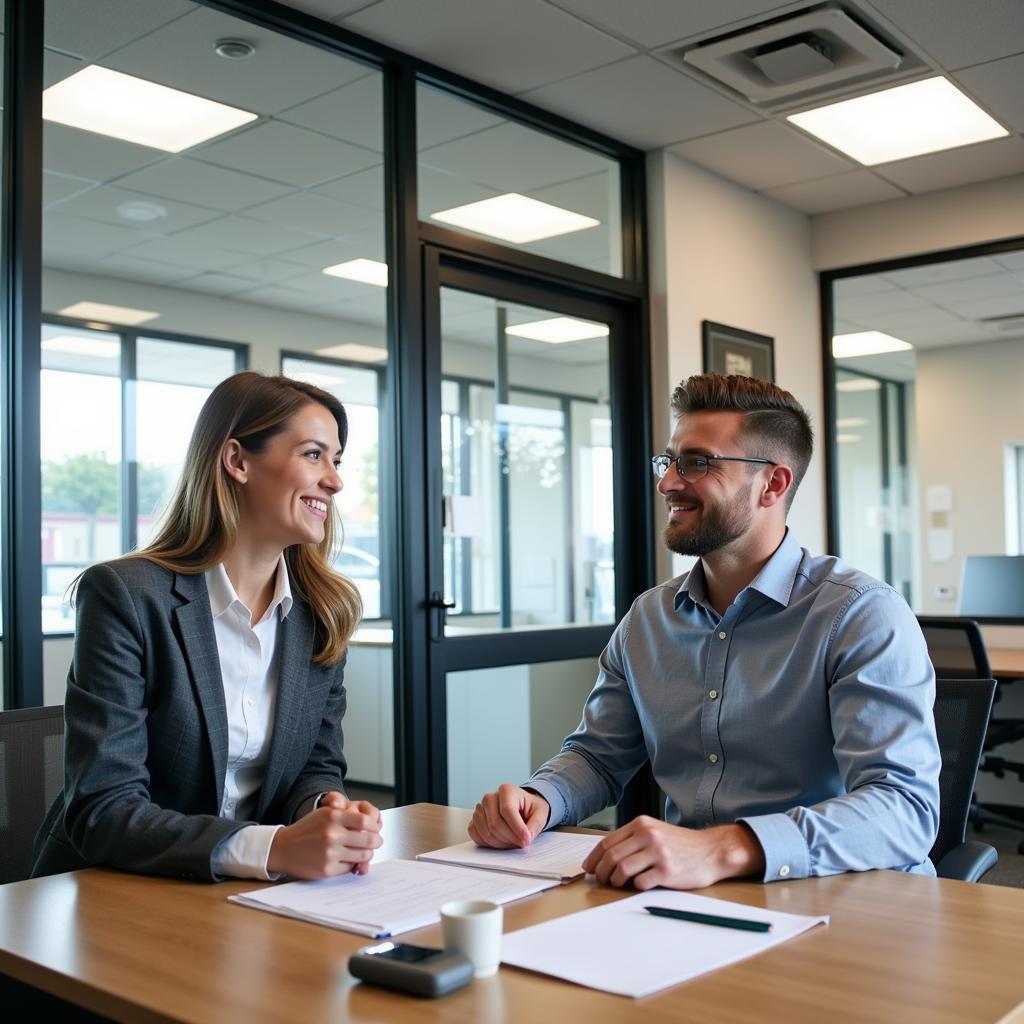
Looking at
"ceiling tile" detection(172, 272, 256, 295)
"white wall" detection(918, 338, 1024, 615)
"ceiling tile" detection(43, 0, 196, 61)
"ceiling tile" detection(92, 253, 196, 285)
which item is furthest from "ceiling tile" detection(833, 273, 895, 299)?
"ceiling tile" detection(43, 0, 196, 61)

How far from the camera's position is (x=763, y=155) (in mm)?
4500

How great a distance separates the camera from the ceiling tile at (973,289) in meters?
5.05

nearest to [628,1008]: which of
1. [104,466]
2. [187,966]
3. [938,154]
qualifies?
[187,966]

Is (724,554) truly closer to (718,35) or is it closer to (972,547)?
(718,35)

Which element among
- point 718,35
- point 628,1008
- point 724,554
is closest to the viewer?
point 628,1008

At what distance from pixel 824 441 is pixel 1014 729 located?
1.52 metres

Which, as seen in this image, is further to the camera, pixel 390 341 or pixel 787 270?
pixel 787 270

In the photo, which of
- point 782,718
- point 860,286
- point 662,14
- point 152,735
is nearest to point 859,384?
point 860,286

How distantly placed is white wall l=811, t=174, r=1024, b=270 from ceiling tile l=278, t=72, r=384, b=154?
2.45 meters

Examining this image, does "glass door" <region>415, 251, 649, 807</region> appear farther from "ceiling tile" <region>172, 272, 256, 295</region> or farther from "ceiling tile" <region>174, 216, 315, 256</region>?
"ceiling tile" <region>172, 272, 256, 295</region>

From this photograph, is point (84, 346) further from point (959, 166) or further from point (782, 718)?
point (782, 718)

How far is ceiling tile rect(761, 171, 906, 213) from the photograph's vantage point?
4820 millimetres

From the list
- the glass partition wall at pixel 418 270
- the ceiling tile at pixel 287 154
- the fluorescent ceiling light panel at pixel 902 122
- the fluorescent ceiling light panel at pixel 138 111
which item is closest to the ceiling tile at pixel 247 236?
the glass partition wall at pixel 418 270

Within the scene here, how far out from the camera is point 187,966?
3.49 feet
